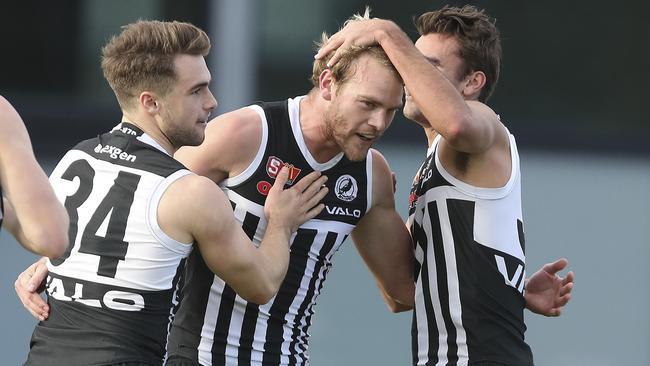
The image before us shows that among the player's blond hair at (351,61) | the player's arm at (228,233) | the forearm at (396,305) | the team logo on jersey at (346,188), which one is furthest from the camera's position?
the forearm at (396,305)

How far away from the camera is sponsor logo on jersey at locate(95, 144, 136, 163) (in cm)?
372

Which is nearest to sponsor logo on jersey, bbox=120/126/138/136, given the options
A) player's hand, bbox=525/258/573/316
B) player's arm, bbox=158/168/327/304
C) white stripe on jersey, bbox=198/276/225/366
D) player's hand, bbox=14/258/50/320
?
player's arm, bbox=158/168/327/304

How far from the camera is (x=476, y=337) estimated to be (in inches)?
160

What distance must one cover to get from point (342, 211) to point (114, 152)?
0.91 metres

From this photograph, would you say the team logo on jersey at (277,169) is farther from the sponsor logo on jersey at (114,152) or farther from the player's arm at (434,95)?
the sponsor logo on jersey at (114,152)

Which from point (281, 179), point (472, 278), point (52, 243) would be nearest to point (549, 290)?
point (472, 278)

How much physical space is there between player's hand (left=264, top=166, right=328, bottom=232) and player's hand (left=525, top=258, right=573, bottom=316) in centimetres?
86

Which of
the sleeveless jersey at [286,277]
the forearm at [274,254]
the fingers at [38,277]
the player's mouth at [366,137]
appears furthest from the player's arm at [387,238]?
the fingers at [38,277]

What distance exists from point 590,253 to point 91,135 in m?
3.15

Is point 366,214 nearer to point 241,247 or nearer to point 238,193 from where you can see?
point 238,193

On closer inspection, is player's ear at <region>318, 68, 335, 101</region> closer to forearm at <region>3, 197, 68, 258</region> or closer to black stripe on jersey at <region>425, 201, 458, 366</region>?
black stripe on jersey at <region>425, 201, 458, 366</region>

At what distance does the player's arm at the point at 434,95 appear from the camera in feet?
12.7

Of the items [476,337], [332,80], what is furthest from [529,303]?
[332,80]

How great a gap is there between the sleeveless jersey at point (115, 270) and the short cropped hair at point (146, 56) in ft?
0.75
